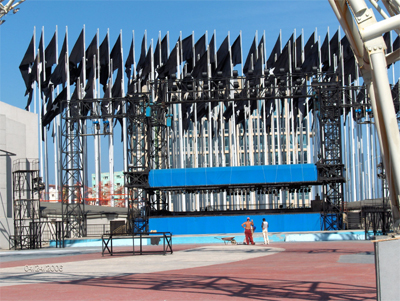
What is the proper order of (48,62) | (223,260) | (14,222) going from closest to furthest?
(223,260) → (14,222) → (48,62)

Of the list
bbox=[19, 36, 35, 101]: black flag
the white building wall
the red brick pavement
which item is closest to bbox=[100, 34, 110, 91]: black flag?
bbox=[19, 36, 35, 101]: black flag

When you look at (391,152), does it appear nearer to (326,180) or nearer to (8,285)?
(8,285)

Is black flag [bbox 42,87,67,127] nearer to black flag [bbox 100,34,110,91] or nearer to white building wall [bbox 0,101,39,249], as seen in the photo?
black flag [bbox 100,34,110,91]

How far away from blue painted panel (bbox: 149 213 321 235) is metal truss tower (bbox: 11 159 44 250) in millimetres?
10863

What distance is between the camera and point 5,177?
1503 inches

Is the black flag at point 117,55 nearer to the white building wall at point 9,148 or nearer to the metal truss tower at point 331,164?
the white building wall at point 9,148

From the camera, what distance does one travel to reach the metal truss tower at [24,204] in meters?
36.6

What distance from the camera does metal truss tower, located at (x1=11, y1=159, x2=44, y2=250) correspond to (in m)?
36.6

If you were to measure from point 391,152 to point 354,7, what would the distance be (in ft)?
7.96

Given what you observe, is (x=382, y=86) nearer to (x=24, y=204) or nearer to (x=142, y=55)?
(x=24, y=204)

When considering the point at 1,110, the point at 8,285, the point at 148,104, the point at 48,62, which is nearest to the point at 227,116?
the point at 148,104

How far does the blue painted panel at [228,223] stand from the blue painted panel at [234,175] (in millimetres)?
3111

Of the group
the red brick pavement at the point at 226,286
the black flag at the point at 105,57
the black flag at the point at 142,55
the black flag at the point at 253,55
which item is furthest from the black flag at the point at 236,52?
the red brick pavement at the point at 226,286

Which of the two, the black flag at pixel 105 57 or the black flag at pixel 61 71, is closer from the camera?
the black flag at pixel 105 57
